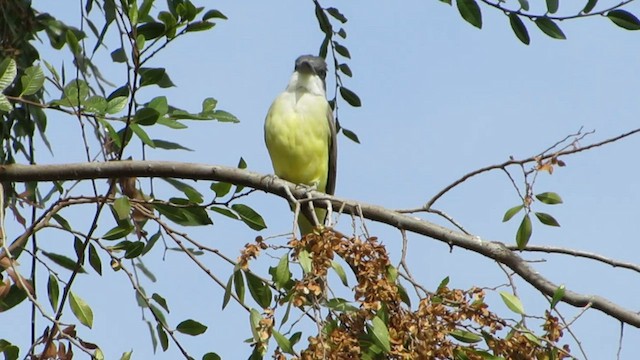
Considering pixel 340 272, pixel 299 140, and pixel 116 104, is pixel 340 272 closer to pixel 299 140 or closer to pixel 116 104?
pixel 116 104

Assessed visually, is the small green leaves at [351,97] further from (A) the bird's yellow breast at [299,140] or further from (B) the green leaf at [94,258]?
(B) the green leaf at [94,258]

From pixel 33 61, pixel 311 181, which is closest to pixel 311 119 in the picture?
pixel 311 181

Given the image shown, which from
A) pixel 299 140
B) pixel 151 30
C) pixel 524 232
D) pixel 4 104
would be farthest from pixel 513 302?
pixel 299 140

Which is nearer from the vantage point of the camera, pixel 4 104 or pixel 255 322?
pixel 255 322

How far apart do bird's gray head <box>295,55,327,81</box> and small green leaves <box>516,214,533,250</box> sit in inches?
124

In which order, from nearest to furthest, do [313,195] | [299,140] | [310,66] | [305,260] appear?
1. [305,260]
2. [313,195]
3. [299,140]
4. [310,66]

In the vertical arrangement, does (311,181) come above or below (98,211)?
above

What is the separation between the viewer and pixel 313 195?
3.40m

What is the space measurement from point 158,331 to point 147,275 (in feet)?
2.19

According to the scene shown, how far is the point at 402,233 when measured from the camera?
330 centimetres

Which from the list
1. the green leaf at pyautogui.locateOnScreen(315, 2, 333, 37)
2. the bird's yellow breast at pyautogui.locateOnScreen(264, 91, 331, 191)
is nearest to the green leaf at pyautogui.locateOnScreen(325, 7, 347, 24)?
the green leaf at pyautogui.locateOnScreen(315, 2, 333, 37)

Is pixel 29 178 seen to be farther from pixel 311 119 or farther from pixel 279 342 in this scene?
pixel 311 119

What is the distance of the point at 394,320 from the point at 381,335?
148mm

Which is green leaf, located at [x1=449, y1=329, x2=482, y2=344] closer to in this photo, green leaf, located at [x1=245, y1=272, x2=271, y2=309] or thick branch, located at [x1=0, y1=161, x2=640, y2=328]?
thick branch, located at [x1=0, y1=161, x2=640, y2=328]
